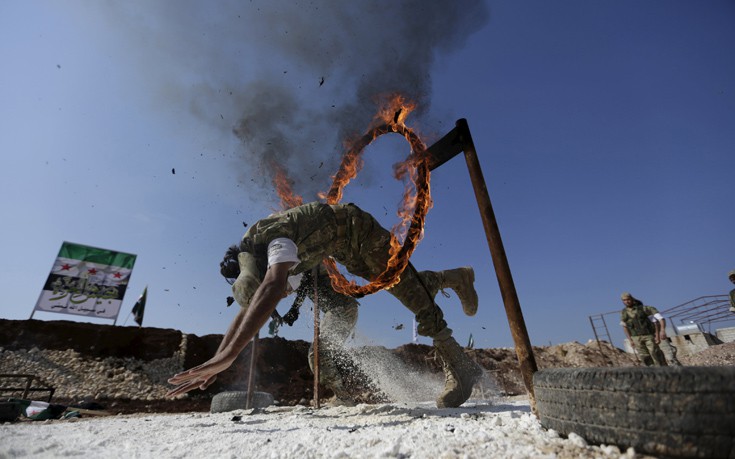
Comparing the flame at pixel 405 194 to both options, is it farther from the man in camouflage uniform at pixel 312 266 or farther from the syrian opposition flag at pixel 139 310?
the syrian opposition flag at pixel 139 310

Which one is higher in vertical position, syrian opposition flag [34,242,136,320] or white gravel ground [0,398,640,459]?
syrian opposition flag [34,242,136,320]

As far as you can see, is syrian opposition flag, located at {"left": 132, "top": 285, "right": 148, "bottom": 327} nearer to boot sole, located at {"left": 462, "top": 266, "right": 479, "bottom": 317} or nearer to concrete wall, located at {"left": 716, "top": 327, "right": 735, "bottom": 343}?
boot sole, located at {"left": 462, "top": 266, "right": 479, "bottom": 317}

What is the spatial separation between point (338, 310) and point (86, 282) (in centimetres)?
1609

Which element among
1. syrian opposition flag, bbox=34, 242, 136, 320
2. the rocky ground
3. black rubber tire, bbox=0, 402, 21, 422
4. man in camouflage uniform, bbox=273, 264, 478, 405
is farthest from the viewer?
syrian opposition flag, bbox=34, 242, 136, 320

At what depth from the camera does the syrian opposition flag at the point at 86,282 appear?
49.4ft

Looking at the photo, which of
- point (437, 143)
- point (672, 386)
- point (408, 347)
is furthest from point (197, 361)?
point (672, 386)

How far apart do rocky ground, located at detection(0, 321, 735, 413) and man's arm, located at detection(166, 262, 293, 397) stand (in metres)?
5.18

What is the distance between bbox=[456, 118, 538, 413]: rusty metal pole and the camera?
2760 millimetres

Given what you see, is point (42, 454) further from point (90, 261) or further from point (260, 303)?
point (90, 261)

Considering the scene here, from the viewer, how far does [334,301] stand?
6.32 meters

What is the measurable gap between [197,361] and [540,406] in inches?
521

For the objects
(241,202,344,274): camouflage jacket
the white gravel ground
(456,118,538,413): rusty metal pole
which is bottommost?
the white gravel ground

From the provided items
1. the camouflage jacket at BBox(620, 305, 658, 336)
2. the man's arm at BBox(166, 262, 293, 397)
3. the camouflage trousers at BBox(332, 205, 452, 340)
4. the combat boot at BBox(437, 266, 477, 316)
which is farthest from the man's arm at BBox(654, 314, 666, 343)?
the man's arm at BBox(166, 262, 293, 397)

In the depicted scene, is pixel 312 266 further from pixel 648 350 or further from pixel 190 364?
pixel 190 364
